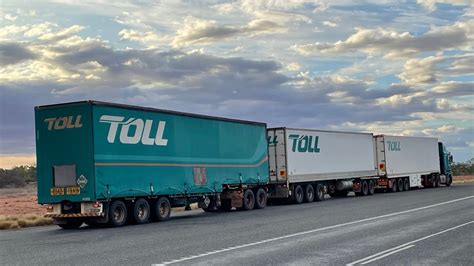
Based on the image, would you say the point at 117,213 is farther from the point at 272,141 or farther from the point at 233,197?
the point at 272,141

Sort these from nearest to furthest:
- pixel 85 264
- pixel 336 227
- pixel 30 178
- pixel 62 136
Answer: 1. pixel 85 264
2. pixel 336 227
3. pixel 62 136
4. pixel 30 178

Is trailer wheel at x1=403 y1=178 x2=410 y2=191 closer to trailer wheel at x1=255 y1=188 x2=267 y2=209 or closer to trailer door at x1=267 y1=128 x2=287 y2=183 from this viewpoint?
trailer door at x1=267 y1=128 x2=287 y2=183

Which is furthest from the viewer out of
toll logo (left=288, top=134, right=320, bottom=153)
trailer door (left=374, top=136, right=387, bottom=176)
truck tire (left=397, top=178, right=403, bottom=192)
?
truck tire (left=397, top=178, right=403, bottom=192)

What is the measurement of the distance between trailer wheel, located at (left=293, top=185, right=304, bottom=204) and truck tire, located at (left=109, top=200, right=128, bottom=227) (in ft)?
41.4

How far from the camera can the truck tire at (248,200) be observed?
1070 inches

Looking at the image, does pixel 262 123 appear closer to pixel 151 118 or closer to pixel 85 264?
pixel 151 118

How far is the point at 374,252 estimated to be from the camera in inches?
453

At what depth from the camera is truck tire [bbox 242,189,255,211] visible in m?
27.2

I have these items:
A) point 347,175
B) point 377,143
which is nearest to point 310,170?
point 347,175

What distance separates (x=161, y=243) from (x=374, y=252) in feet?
16.2

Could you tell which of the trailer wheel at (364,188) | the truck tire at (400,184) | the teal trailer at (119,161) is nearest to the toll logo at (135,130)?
the teal trailer at (119,161)

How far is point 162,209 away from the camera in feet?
72.4

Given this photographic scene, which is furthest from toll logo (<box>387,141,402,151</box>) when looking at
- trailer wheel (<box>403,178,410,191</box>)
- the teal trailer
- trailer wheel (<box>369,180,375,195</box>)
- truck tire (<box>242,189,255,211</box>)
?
the teal trailer

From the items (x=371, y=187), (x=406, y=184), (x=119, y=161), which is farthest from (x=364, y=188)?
(x=119, y=161)
